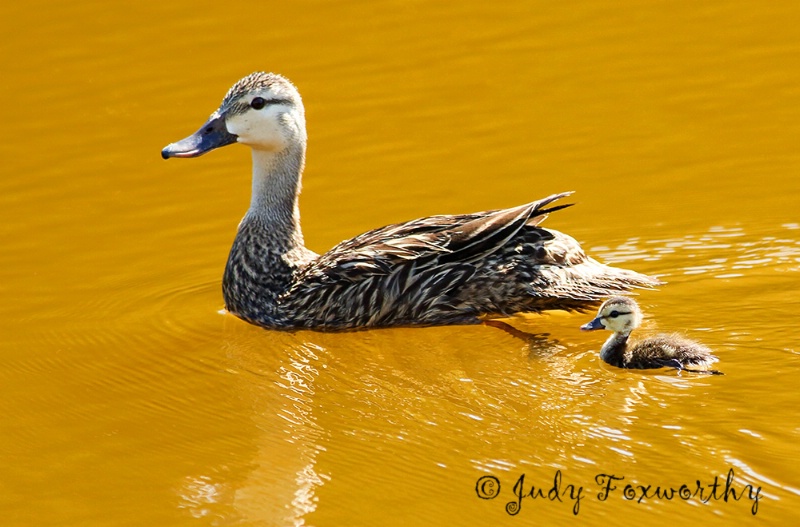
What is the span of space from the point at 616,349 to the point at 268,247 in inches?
99.9

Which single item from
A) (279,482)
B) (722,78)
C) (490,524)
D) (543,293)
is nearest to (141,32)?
(722,78)

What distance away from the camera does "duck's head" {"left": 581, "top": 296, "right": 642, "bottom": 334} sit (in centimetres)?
676

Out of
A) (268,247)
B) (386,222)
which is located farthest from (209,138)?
(386,222)

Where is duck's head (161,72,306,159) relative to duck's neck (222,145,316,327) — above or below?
above

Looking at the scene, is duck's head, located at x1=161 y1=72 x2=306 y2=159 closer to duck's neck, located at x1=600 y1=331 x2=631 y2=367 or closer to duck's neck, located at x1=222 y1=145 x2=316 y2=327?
duck's neck, located at x1=222 y1=145 x2=316 y2=327

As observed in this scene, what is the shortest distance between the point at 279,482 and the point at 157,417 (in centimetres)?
108

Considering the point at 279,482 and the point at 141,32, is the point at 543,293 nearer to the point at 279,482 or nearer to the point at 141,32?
the point at 279,482

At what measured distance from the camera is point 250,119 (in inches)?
322

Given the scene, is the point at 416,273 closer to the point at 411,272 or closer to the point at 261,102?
the point at 411,272

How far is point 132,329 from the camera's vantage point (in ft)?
26.2
